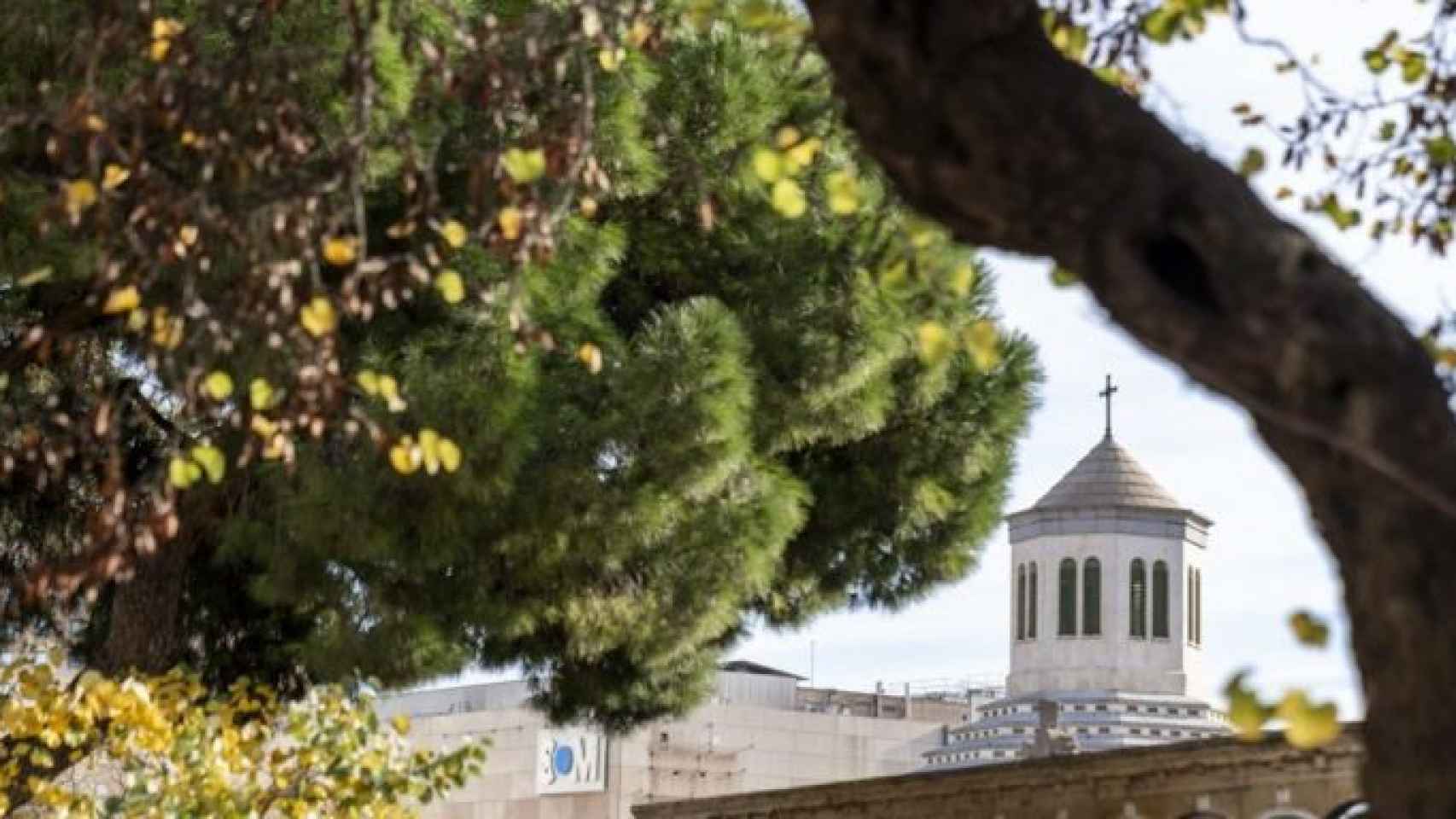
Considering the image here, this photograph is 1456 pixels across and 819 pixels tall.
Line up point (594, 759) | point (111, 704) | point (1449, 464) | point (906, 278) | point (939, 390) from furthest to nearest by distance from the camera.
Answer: point (594, 759) → point (939, 390) → point (111, 704) → point (906, 278) → point (1449, 464)

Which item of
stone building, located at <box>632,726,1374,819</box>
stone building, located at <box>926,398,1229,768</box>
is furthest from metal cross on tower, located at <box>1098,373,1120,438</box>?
stone building, located at <box>632,726,1374,819</box>

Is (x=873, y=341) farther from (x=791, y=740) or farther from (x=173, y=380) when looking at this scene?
(x=791, y=740)

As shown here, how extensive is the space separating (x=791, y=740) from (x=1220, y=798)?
71455mm

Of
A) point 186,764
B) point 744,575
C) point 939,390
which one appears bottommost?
point 186,764

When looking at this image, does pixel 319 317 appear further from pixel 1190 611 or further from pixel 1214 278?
pixel 1190 611

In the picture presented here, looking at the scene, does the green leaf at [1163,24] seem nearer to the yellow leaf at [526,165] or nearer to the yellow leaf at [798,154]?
the yellow leaf at [798,154]

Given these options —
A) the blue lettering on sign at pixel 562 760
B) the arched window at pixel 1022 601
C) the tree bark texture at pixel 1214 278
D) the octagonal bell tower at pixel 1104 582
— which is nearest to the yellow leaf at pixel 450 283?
the tree bark texture at pixel 1214 278

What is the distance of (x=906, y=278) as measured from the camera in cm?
558

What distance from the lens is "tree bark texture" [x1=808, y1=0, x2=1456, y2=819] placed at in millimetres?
4156

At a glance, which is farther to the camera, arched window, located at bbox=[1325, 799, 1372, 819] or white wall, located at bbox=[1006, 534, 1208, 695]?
white wall, located at bbox=[1006, 534, 1208, 695]

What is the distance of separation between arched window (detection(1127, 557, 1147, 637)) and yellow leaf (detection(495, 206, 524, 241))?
83.9 meters

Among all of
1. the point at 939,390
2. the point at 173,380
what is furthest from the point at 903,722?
the point at 173,380

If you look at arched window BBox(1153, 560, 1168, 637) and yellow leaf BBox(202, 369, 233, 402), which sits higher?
arched window BBox(1153, 560, 1168, 637)

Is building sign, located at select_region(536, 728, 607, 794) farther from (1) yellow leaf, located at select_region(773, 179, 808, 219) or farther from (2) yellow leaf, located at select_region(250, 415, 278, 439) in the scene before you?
(1) yellow leaf, located at select_region(773, 179, 808, 219)
